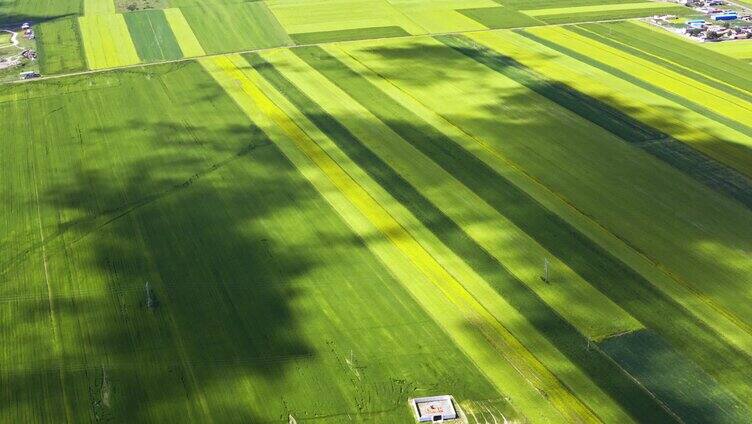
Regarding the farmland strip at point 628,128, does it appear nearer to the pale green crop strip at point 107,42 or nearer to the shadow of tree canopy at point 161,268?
the shadow of tree canopy at point 161,268

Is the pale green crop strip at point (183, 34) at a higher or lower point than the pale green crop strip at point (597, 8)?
lower

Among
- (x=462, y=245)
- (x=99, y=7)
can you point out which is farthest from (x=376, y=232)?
(x=99, y=7)

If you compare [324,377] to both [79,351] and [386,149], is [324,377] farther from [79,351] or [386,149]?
[386,149]

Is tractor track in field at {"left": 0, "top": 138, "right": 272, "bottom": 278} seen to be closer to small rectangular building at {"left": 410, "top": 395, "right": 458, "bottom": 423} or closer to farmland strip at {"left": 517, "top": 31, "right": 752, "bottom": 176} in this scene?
small rectangular building at {"left": 410, "top": 395, "right": 458, "bottom": 423}

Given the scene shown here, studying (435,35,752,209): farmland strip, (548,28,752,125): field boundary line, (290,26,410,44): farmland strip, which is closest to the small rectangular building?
(435,35,752,209): farmland strip

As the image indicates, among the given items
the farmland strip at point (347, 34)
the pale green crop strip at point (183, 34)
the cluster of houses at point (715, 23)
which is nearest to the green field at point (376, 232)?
the pale green crop strip at point (183, 34)

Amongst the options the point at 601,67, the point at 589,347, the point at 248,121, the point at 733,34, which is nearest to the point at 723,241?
the point at 589,347

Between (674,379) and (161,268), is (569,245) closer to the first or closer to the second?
(674,379)
